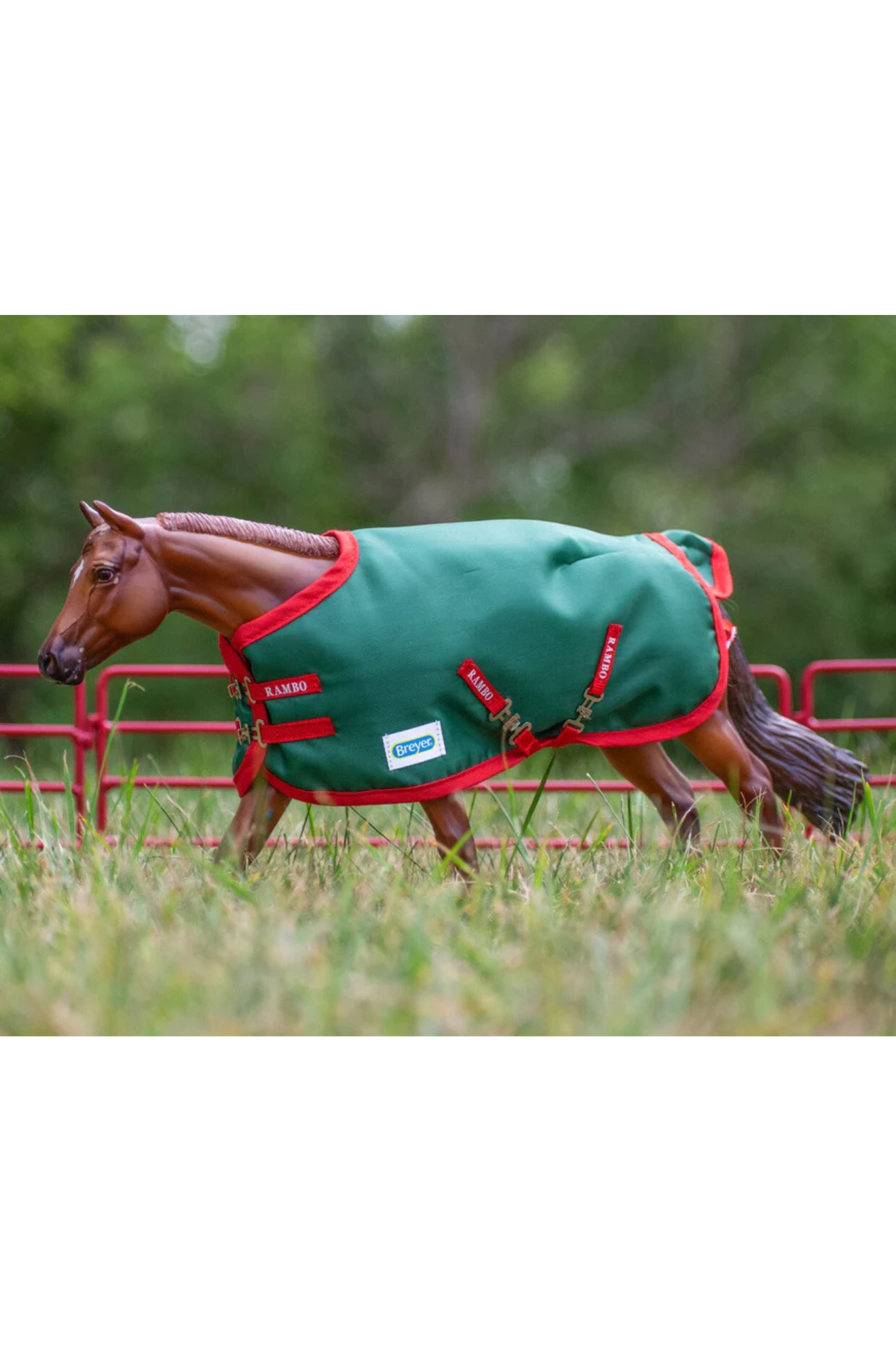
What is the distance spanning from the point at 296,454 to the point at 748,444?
435 cm

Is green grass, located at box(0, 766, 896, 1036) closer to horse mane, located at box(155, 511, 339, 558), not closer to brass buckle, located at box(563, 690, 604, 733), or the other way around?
brass buckle, located at box(563, 690, 604, 733)

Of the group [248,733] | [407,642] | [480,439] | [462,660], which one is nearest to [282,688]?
[248,733]

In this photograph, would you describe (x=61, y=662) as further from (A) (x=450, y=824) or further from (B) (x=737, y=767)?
(B) (x=737, y=767)

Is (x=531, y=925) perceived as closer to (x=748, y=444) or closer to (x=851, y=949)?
(x=851, y=949)

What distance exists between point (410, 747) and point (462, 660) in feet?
0.88

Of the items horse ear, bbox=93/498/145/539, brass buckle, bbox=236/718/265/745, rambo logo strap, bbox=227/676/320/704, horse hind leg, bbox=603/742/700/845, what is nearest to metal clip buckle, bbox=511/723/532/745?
horse hind leg, bbox=603/742/700/845

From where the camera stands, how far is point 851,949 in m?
2.39

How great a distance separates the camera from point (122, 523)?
9.80ft

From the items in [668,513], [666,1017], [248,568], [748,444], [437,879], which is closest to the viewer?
[666,1017]

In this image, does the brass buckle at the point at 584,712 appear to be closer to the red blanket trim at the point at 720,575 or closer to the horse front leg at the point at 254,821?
the red blanket trim at the point at 720,575

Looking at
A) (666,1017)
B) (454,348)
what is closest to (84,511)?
(666,1017)

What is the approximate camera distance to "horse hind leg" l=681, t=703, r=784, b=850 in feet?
11.2

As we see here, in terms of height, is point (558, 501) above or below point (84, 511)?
above

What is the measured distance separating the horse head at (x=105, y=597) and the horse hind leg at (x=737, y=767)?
5.25ft
